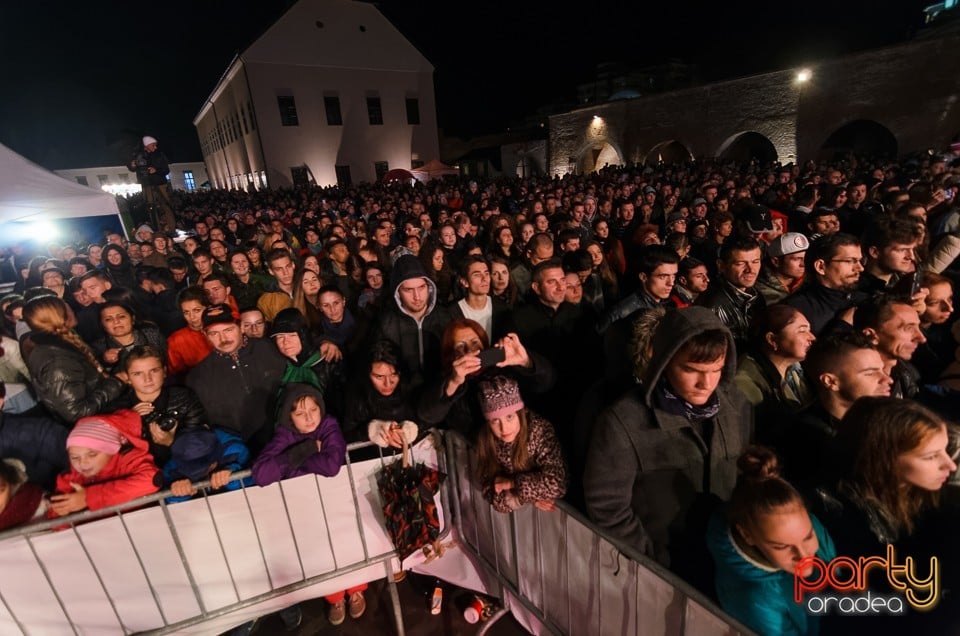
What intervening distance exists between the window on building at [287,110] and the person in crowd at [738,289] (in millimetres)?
30553

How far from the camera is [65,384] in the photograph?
3041 millimetres

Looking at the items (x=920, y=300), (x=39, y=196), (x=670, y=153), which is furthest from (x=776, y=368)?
(x=670, y=153)

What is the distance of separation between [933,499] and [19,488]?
14.2 ft

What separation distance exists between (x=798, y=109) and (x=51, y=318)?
25925 mm

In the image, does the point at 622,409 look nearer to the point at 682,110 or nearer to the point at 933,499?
the point at 933,499

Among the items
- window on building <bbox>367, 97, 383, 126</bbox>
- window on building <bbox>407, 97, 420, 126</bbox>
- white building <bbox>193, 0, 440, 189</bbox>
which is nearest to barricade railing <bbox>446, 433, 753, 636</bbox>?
white building <bbox>193, 0, 440, 189</bbox>

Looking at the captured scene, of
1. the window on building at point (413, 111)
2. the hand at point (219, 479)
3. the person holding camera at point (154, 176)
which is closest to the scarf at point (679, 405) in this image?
the hand at point (219, 479)

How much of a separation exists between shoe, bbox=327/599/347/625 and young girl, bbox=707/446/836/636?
2.72 meters

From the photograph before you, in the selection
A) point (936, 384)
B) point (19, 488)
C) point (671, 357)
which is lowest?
point (19, 488)

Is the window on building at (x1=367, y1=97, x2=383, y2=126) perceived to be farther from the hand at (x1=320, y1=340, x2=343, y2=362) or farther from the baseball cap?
the baseball cap

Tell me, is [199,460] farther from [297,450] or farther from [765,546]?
[765,546]

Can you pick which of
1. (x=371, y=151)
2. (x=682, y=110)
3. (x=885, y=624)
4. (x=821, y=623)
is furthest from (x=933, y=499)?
(x=371, y=151)

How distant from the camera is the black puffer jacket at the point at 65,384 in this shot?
3.02m

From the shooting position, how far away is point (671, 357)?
1.73 m
